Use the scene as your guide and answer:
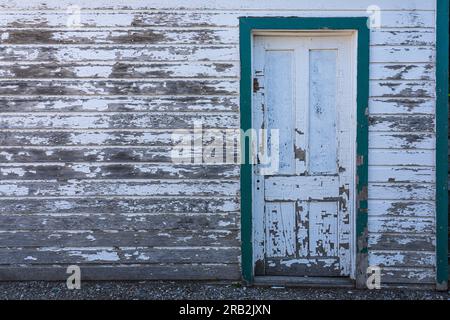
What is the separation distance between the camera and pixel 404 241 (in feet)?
18.3

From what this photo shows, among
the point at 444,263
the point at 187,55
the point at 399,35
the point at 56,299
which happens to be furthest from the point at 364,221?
the point at 56,299

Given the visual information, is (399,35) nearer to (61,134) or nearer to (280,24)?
(280,24)

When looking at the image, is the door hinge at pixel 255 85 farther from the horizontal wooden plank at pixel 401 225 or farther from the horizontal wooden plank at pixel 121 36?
the horizontal wooden plank at pixel 401 225

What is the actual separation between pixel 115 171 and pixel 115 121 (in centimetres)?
44

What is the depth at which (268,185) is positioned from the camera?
5.68 m

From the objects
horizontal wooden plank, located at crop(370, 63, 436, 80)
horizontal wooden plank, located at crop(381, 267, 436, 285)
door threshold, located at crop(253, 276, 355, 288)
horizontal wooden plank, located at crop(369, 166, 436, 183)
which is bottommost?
door threshold, located at crop(253, 276, 355, 288)

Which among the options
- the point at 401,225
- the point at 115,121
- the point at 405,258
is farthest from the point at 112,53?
the point at 405,258

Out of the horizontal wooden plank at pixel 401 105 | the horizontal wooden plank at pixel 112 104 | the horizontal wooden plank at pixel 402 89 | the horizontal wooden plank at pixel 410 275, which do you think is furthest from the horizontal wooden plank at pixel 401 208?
the horizontal wooden plank at pixel 112 104

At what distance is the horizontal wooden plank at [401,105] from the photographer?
216 inches

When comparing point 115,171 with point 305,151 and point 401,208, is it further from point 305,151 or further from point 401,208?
point 401,208

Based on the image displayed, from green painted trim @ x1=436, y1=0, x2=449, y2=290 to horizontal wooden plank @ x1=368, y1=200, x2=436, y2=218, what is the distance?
83 millimetres

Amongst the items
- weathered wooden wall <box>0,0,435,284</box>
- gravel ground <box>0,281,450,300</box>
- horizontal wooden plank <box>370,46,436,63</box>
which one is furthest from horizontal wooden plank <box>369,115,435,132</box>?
gravel ground <box>0,281,450,300</box>

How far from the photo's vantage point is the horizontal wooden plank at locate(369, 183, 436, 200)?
5535mm

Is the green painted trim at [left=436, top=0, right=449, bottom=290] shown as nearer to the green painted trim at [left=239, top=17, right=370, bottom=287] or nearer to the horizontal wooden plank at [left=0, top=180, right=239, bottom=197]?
the green painted trim at [left=239, top=17, right=370, bottom=287]
